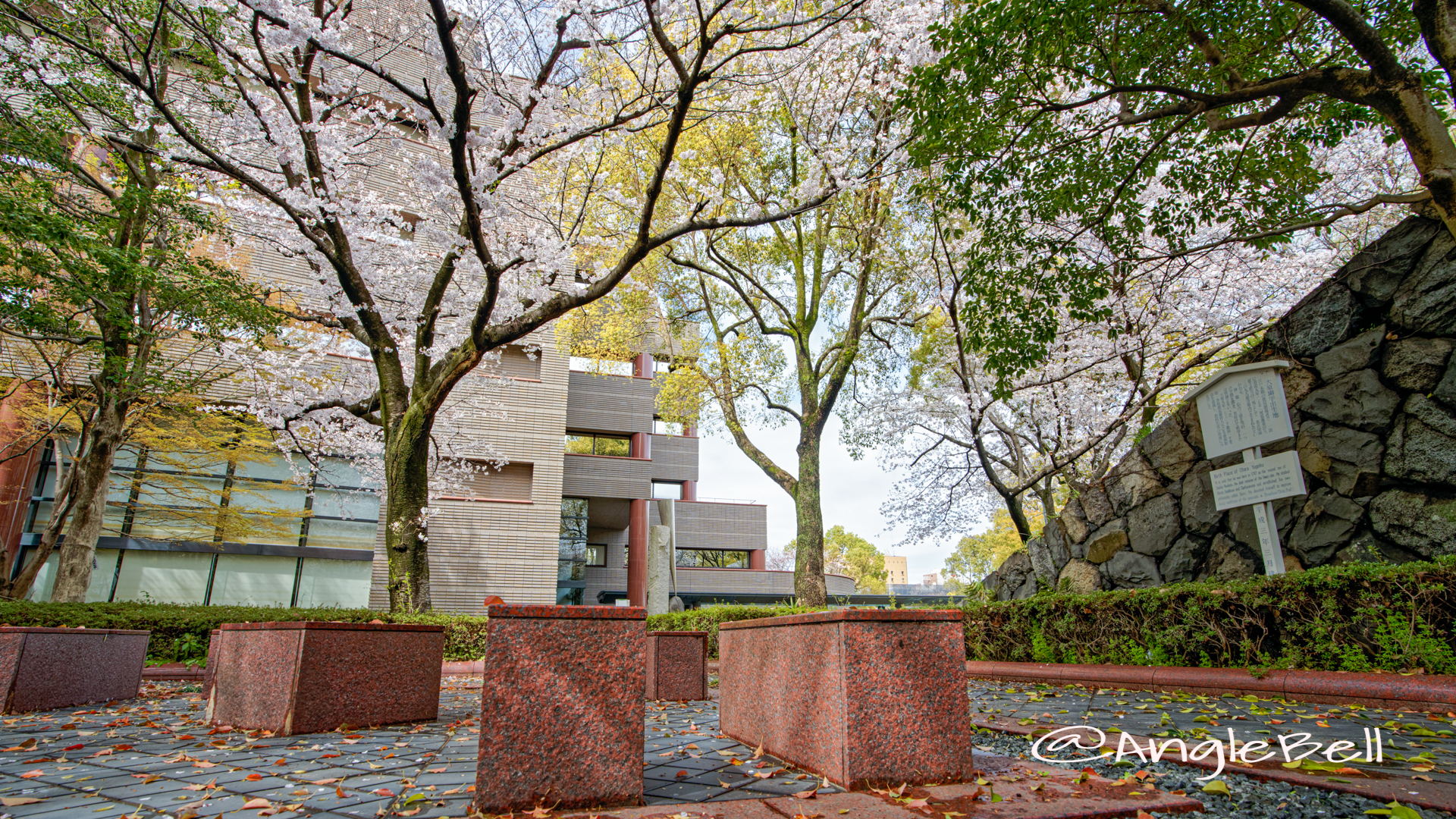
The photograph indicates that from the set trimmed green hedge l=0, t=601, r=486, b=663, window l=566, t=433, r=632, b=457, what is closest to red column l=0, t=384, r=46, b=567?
trimmed green hedge l=0, t=601, r=486, b=663

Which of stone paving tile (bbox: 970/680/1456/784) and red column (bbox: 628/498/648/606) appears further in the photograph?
red column (bbox: 628/498/648/606)

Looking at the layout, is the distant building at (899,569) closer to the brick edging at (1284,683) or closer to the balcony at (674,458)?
the balcony at (674,458)

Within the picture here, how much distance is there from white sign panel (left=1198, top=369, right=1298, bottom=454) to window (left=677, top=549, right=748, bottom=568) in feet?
78.0

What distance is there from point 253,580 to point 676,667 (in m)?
13.7

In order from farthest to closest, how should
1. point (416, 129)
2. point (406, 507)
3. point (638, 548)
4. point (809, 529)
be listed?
point (638, 548)
point (809, 529)
point (416, 129)
point (406, 507)

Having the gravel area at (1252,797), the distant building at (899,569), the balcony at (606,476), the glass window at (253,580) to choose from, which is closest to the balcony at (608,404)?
the balcony at (606,476)

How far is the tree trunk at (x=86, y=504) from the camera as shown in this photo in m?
11.3

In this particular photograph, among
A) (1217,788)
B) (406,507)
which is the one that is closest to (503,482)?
(406,507)

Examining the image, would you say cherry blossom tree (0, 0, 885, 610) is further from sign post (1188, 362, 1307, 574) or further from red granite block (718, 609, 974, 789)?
red granite block (718, 609, 974, 789)

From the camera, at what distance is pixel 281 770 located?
385 centimetres

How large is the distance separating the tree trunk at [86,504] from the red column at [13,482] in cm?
534

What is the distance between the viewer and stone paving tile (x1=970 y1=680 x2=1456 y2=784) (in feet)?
11.9

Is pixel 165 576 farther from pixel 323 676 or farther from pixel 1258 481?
pixel 1258 481

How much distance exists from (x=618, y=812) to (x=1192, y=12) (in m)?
8.59
